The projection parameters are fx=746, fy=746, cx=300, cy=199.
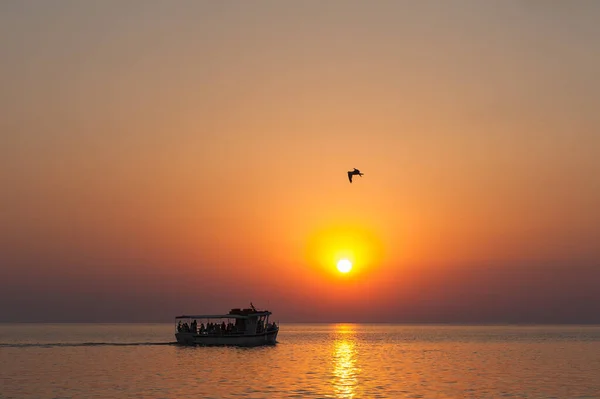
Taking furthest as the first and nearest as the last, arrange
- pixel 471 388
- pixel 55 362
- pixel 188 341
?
pixel 188 341 → pixel 55 362 → pixel 471 388

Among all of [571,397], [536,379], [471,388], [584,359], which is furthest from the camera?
[584,359]

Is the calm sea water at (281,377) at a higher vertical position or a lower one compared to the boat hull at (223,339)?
lower

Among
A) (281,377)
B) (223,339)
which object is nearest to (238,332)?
(223,339)

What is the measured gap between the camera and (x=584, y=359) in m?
114

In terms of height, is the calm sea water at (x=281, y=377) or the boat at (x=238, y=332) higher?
the boat at (x=238, y=332)

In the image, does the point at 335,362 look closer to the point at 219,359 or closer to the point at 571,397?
the point at 219,359

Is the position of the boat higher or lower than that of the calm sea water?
higher

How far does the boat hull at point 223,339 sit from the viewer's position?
120000mm

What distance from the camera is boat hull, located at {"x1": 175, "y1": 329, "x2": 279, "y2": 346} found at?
120m

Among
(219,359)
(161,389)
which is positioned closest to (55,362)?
(219,359)

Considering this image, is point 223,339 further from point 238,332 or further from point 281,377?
point 281,377

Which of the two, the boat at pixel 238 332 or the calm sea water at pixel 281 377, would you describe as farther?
the boat at pixel 238 332

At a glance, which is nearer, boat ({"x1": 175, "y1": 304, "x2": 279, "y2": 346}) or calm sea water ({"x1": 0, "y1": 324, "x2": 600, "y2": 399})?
calm sea water ({"x1": 0, "y1": 324, "x2": 600, "y2": 399})

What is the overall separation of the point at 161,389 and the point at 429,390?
23514 millimetres
